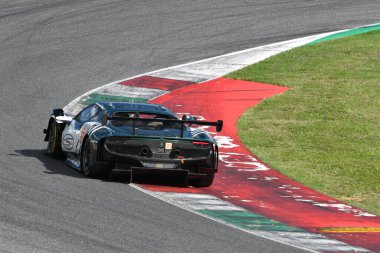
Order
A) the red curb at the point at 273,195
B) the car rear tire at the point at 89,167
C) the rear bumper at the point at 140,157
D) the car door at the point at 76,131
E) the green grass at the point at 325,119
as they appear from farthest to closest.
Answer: the green grass at the point at 325,119 → the car door at the point at 76,131 → the car rear tire at the point at 89,167 → the rear bumper at the point at 140,157 → the red curb at the point at 273,195

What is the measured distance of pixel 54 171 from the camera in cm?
1527

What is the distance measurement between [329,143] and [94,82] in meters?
6.99

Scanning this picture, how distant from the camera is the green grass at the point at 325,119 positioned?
1711cm

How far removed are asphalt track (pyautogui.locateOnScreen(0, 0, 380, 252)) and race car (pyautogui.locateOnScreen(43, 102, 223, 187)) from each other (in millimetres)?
339

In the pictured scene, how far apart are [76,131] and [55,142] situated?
712 millimetres

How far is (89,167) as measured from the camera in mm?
14852

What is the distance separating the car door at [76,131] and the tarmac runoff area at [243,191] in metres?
1.57

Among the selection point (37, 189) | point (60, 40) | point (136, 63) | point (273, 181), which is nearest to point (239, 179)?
point (273, 181)

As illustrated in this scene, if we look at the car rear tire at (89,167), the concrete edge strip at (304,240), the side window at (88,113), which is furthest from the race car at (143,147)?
the concrete edge strip at (304,240)

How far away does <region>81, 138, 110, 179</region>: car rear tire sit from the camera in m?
14.7

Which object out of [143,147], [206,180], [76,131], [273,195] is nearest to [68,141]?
[76,131]

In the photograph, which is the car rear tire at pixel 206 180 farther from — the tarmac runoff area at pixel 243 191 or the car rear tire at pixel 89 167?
the car rear tire at pixel 89 167

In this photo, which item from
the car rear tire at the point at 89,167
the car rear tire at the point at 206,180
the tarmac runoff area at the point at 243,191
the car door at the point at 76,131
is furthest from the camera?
the car door at the point at 76,131

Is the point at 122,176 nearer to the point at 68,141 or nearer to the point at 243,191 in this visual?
the point at 68,141
